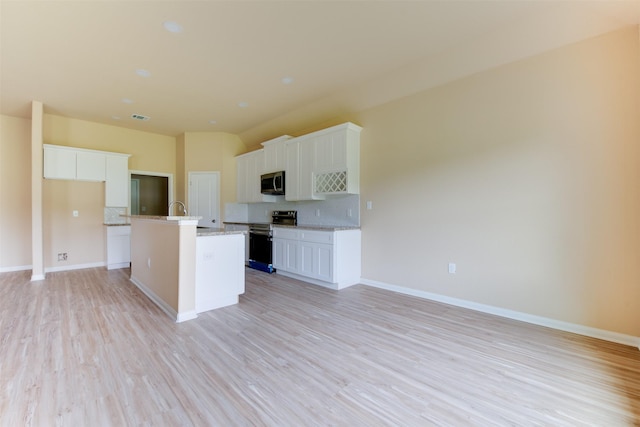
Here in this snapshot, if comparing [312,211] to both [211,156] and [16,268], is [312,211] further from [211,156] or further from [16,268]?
[16,268]

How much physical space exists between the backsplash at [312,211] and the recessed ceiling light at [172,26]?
9.81 ft

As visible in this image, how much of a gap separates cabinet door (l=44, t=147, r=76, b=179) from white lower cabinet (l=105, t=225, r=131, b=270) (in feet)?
3.83

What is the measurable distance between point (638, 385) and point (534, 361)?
55 centimetres

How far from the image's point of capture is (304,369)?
6.72 ft

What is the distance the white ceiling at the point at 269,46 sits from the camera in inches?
96.3

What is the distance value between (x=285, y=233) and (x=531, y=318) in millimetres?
3388

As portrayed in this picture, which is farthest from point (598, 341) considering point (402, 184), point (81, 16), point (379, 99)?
point (81, 16)

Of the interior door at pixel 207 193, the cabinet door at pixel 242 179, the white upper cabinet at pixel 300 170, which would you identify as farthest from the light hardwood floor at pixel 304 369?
the cabinet door at pixel 242 179

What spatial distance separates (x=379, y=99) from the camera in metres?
4.09

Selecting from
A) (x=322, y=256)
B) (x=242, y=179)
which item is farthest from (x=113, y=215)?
(x=322, y=256)

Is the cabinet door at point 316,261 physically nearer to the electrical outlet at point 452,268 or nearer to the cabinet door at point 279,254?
the cabinet door at point 279,254

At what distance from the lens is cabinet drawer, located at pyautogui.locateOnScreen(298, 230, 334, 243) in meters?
4.04

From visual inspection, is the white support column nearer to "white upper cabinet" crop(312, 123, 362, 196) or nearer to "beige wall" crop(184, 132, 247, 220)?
"beige wall" crop(184, 132, 247, 220)

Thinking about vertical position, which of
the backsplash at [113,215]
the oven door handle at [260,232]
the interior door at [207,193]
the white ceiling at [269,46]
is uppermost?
the white ceiling at [269,46]
